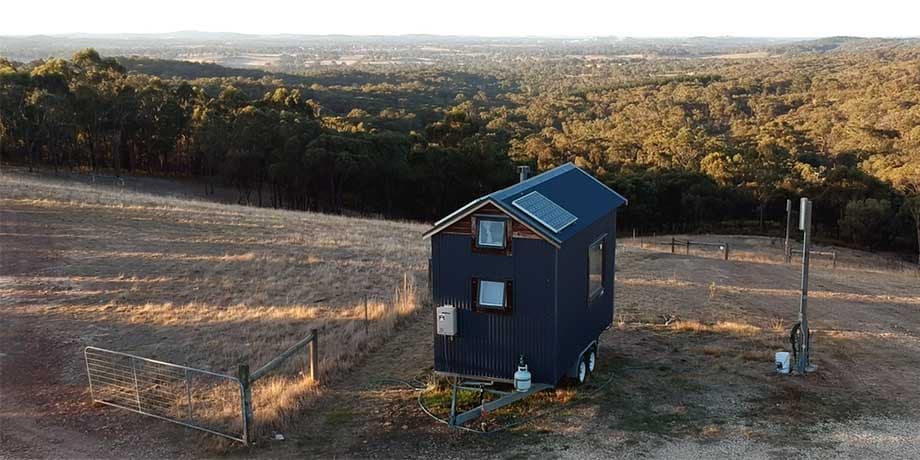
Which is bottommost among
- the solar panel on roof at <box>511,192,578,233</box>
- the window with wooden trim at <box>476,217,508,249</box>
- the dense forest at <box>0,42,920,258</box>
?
the dense forest at <box>0,42,920,258</box>

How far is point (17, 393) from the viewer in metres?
11.1

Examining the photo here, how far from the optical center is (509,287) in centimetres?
1064

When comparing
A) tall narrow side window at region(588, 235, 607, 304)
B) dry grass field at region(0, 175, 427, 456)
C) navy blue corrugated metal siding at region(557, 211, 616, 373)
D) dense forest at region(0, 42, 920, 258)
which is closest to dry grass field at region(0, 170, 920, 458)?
dry grass field at region(0, 175, 427, 456)

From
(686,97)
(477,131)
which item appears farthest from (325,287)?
(686,97)

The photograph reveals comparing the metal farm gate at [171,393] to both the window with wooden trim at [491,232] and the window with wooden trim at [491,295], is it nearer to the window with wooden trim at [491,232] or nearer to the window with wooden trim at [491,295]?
the window with wooden trim at [491,295]

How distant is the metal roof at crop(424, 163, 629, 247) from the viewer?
34.1ft

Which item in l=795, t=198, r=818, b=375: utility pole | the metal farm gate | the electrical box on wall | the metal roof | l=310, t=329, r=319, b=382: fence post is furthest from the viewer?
l=795, t=198, r=818, b=375: utility pole

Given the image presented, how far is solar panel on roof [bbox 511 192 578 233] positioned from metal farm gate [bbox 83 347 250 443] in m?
4.49

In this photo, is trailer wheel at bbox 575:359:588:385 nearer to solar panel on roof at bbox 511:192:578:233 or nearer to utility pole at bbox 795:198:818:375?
solar panel on roof at bbox 511:192:578:233

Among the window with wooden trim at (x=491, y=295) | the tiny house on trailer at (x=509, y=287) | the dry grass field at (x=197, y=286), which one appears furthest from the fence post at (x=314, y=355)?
the window with wooden trim at (x=491, y=295)

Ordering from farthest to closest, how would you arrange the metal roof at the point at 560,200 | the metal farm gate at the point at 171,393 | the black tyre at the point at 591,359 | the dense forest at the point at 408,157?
the dense forest at the point at 408,157, the black tyre at the point at 591,359, the metal roof at the point at 560,200, the metal farm gate at the point at 171,393

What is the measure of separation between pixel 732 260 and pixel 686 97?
8278 cm

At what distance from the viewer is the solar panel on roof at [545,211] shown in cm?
1055

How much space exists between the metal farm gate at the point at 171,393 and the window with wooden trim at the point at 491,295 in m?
3.43
